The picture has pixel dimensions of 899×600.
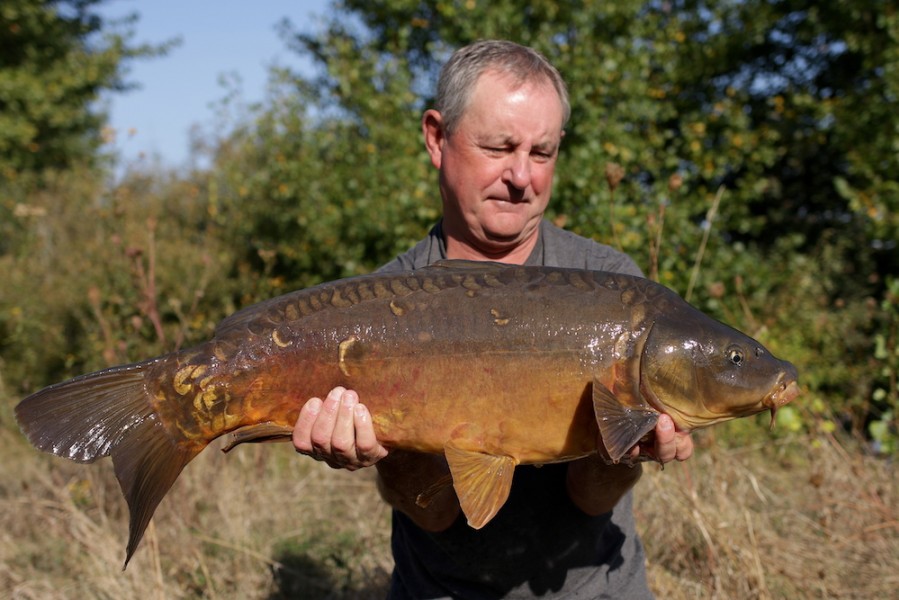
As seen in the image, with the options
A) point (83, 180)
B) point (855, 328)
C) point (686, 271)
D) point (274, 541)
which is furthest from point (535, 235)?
point (83, 180)

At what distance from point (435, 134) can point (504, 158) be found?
35 centimetres

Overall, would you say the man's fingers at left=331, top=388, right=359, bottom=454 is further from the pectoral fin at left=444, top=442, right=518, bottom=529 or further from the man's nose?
the man's nose

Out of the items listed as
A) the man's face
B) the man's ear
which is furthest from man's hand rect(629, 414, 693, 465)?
the man's ear

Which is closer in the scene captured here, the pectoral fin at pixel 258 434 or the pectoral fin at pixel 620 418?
the pectoral fin at pixel 620 418

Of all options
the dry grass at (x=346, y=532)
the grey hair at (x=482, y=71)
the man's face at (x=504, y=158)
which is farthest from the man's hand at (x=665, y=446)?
the dry grass at (x=346, y=532)

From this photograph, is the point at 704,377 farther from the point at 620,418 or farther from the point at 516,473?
the point at 516,473

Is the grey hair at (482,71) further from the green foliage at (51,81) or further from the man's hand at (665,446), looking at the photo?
the green foliage at (51,81)

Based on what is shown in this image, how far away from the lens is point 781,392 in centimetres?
212

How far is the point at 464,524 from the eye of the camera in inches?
100

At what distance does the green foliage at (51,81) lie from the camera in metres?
13.0

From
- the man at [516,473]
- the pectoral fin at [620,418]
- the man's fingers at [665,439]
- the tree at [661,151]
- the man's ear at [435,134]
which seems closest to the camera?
the pectoral fin at [620,418]

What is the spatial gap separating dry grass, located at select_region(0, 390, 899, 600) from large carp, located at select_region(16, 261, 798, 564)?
1.62 metres

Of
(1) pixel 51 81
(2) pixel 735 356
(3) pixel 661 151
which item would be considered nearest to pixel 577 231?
(3) pixel 661 151

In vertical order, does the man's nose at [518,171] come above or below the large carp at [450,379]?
above
